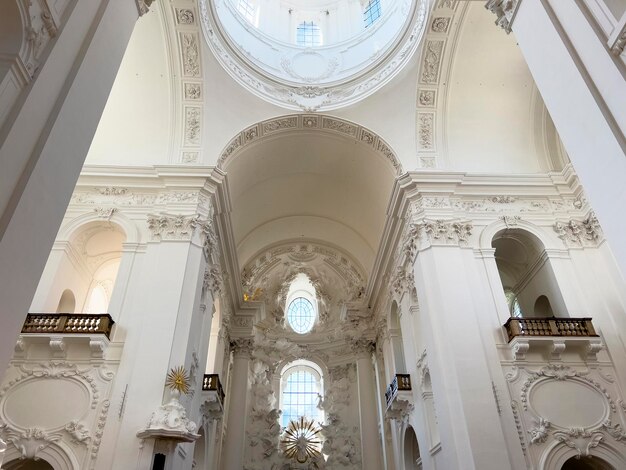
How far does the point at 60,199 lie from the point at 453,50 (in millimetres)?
12401

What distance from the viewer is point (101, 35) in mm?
6105

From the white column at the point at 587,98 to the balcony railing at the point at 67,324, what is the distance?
395 inches

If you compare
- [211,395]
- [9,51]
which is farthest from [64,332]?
[9,51]

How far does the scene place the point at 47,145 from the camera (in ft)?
16.3

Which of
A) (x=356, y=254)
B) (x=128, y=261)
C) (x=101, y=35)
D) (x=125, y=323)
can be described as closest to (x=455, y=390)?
(x=125, y=323)

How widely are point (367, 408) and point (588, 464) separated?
9.47 metres

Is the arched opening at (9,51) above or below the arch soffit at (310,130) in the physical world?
below

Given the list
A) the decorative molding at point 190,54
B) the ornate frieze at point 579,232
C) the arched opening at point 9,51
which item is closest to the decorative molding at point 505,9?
the arched opening at point 9,51

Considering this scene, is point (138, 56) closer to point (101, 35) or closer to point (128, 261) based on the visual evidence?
point (128, 261)

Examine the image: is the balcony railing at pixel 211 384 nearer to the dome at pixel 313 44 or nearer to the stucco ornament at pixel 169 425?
the stucco ornament at pixel 169 425

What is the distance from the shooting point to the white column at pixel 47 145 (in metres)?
4.44

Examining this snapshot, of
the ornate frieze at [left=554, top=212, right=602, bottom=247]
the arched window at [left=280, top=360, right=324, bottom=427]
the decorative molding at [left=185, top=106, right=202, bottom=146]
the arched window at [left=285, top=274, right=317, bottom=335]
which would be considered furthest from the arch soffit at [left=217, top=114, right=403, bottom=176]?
the arched window at [left=280, top=360, right=324, bottom=427]

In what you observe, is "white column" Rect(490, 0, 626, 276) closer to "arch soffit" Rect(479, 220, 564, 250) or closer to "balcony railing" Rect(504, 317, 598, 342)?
"balcony railing" Rect(504, 317, 598, 342)

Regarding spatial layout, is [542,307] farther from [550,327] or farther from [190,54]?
[190,54]
